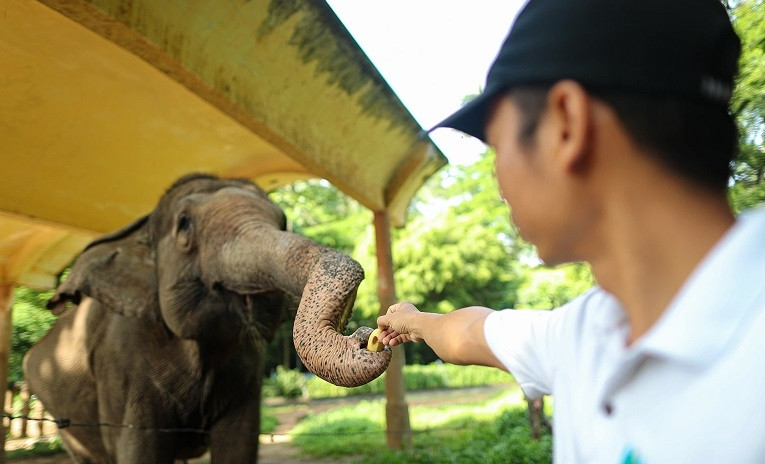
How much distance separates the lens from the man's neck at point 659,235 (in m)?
0.69

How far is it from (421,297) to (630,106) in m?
19.8

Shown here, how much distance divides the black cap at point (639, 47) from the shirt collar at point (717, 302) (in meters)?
0.16

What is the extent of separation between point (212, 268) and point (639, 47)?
2.74 m

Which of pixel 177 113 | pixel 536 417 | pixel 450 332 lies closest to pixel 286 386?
pixel 536 417

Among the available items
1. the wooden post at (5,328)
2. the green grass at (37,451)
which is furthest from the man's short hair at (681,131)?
the green grass at (37,451)

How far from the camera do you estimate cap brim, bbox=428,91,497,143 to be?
804 mm

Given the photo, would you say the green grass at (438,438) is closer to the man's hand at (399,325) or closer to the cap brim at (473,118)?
the man's hand at (399,325)

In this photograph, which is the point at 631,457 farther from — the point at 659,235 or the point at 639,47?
the point at 639,47

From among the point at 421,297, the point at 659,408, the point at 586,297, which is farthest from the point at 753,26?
the point at 421,297

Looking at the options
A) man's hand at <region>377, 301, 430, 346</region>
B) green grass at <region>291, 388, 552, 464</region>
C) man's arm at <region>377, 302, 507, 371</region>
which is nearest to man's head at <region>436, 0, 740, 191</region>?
man's arm at <region>377, 302, 507, 371</region>

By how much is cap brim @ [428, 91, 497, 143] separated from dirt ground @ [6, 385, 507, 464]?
3.81m

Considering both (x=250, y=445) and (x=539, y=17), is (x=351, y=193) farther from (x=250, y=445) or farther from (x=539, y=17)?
(x=539, y=17)

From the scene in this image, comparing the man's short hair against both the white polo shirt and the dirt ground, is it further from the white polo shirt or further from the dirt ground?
the dirt ground

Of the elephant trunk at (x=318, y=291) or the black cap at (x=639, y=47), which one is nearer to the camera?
the black cap at (x=639, y=47)
